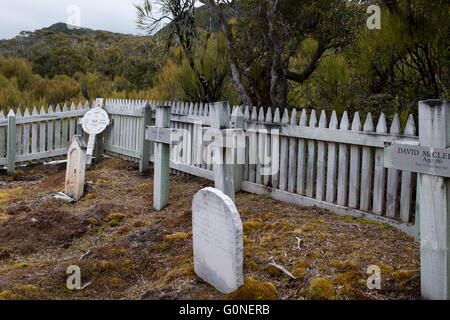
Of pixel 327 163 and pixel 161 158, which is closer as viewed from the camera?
pixel 327 163

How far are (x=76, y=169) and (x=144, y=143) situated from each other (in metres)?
1.86

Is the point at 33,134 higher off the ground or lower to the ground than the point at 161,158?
higher

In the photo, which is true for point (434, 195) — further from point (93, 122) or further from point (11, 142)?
point (11, 142)

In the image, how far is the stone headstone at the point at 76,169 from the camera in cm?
716

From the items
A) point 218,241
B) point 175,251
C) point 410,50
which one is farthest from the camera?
point 410,50

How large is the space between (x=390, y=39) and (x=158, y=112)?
3.40m

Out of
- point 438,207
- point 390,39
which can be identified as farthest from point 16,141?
point 438,207

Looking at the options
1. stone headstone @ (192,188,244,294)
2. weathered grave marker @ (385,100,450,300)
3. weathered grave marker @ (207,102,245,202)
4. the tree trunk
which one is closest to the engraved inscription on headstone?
weathered grave marker @ (385,100,450,300)

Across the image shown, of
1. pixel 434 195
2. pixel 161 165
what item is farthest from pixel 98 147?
pixel 434 195

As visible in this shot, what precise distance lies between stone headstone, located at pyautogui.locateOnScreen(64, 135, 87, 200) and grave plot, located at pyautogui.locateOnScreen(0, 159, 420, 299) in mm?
313

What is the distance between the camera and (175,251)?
4.63 m

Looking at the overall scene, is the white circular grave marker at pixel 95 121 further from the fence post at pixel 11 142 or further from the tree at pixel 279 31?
the tree at pixel 279 31

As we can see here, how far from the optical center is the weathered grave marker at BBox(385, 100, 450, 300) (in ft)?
10.3

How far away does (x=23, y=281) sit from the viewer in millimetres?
4004
